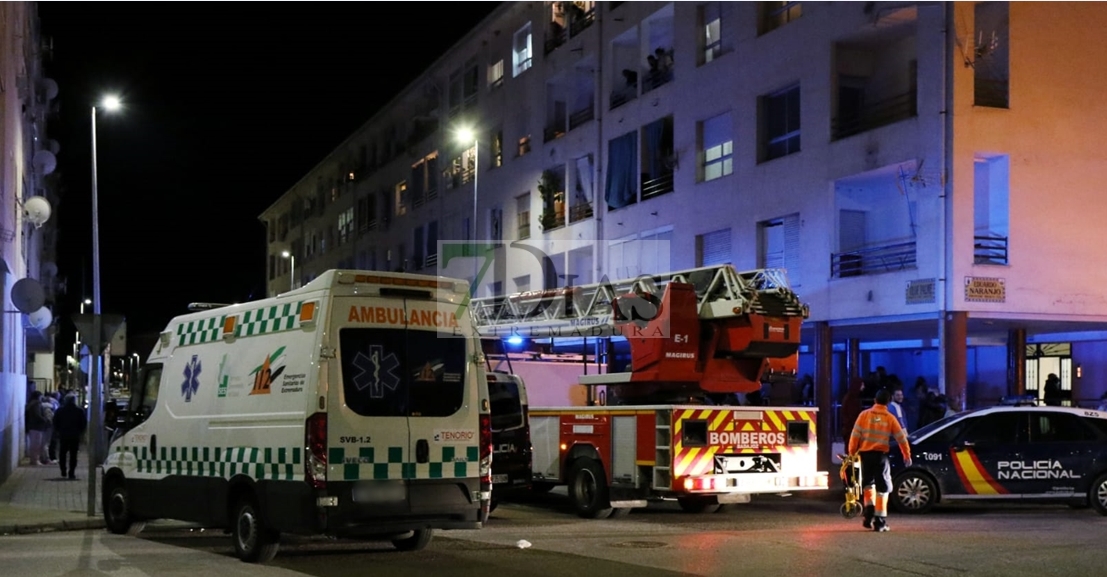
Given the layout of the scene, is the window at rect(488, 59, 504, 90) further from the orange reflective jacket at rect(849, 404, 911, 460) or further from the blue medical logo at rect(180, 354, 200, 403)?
the blue medical logo at rect(180, 354, 200, 403)

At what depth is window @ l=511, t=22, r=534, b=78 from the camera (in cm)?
3844

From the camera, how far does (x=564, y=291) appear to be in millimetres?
19797

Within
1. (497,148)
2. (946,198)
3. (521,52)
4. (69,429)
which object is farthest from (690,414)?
(497,148)

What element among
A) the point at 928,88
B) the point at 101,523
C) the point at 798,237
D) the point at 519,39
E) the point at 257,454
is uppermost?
the point at 519,39

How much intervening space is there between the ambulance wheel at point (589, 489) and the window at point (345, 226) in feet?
149

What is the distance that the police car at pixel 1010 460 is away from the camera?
15.9 meters

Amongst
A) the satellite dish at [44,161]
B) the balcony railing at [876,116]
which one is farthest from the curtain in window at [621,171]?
the satellite dish at [44,161]

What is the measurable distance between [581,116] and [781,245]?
10.8 meters

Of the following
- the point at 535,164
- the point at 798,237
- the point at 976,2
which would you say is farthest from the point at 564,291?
the point at 535,164

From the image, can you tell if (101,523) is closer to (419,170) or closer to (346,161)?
(419,170)

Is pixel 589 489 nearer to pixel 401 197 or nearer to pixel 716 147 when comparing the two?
pixel 716 147

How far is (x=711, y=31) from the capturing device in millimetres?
28141

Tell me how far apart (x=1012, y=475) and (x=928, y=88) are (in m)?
8.22

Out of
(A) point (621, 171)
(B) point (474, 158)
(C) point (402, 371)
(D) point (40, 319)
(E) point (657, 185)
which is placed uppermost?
(B) point (474, 158)
